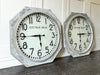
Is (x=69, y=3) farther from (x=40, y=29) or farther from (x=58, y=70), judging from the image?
(x=58, y=70)

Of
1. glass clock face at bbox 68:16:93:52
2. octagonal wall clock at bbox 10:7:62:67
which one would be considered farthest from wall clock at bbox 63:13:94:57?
octagonal wall clock at bbox 10:7:62:67

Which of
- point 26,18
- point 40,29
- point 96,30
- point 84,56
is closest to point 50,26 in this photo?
point 40,29

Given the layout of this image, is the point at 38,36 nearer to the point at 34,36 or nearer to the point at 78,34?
the point at 34,36

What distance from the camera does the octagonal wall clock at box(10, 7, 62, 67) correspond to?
2.83 feet

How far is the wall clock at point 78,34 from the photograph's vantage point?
1163mm

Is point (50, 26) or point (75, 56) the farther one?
point (75, 56)

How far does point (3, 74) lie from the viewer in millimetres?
773

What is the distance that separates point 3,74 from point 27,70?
18 cm

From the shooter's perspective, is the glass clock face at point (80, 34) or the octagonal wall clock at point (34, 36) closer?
the octagonal wall clock at point (34, 36)

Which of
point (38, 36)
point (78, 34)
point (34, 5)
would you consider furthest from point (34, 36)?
point (78, 34)

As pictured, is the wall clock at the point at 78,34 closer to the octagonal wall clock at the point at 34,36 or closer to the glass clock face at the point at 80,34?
the glass clock face at the point at 80,34

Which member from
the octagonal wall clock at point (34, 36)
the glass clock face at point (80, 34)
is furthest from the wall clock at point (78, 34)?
the octagonal wall clock at point (34, 36)

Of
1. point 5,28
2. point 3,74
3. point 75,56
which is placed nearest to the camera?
point 3,74

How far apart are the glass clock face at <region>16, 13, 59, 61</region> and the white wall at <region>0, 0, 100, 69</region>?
0.11m
